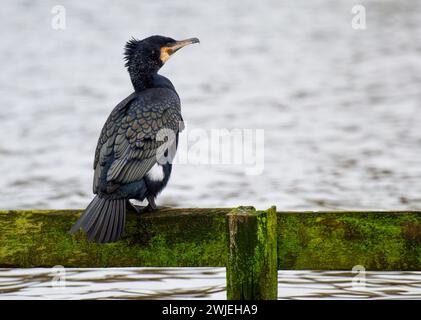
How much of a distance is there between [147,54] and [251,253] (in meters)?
1.84

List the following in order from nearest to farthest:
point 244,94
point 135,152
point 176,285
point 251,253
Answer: point 251,253
point 135,152
point 176,285
point 244,94

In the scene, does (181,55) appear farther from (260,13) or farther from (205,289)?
(205,289)

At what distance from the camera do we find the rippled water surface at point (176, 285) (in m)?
5.18

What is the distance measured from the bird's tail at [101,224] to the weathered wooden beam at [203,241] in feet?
0.14

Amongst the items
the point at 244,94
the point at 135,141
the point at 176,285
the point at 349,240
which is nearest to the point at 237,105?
the point at 244,94

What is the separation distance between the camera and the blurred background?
330 inches

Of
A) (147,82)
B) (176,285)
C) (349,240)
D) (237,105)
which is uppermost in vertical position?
(237,105)

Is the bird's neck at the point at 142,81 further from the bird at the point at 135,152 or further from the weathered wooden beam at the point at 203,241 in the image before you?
the weathered wooden beam at the point at 203,241

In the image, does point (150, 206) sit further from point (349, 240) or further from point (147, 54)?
point (349, 240)

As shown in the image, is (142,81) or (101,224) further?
(142,81)

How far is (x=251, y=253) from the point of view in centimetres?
361

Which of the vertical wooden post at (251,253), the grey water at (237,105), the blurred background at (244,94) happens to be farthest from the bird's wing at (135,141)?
the blurred background at (244,94)

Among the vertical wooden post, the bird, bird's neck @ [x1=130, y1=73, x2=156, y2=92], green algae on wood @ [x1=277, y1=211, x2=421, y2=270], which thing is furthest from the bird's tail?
bird's neck @ [x1=130, y1=73, x2=156, y2=92]
